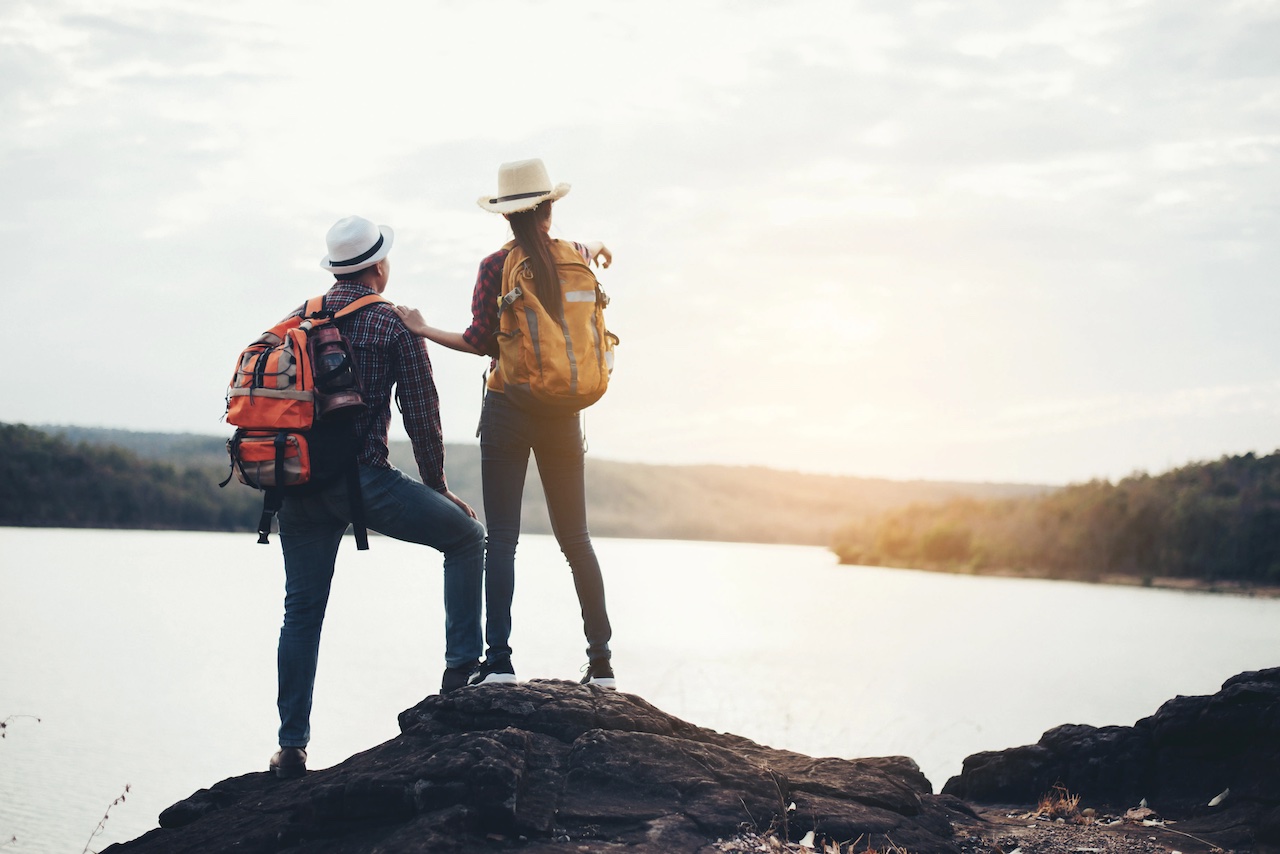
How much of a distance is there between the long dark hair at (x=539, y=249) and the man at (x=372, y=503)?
598 mm

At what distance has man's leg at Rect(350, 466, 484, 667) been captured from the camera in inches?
183

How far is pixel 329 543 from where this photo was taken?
15.5 feet

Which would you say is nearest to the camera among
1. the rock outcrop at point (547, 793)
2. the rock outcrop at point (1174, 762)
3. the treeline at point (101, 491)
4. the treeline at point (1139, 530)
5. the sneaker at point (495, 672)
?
the rock outcrop at point (547, 793)

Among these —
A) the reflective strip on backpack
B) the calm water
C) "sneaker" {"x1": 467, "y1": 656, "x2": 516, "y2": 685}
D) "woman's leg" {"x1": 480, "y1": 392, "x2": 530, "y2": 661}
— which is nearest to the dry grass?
"sneaker" {"x1": 467, "y1": 656, "x2": 516, "y2": 685}

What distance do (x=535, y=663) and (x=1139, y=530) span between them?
48.6 m

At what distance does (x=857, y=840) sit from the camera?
4375mm

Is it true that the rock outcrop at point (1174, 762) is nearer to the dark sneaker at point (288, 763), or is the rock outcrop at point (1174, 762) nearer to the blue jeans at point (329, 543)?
the blue jeans at point (329, 543)

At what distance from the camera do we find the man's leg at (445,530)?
4641 mm

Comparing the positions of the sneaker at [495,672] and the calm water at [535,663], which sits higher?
the sneaker at [495,672]

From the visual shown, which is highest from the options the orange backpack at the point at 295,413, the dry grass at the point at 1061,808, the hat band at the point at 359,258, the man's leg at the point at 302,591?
the hat band at the point at 359,258

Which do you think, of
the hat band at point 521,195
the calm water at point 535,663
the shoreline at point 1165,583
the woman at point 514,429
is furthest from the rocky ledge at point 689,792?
the shoreline at point 1165,583

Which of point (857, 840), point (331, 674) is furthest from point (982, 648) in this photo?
point (857, 840)

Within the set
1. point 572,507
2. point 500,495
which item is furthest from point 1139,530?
point 500,495

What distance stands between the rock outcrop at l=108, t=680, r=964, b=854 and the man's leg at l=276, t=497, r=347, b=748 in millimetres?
385
